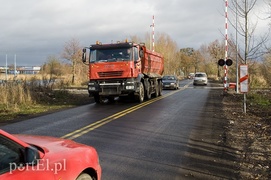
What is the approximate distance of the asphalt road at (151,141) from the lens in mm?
5738

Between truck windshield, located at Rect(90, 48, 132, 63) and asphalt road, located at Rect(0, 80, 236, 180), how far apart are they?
522 centimetres

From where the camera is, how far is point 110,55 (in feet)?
57.1

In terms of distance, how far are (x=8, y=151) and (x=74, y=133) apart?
19.6 feet

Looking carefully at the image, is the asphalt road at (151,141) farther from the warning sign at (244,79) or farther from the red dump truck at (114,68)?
the red dump truck at (114,68)

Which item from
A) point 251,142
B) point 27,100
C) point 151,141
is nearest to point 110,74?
point 27,100

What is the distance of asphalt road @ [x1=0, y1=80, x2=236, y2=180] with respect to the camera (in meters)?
5.74

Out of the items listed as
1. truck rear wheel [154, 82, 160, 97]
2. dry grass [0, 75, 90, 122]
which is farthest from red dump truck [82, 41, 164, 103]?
truck rear wheel [154, 82, 160, 97]

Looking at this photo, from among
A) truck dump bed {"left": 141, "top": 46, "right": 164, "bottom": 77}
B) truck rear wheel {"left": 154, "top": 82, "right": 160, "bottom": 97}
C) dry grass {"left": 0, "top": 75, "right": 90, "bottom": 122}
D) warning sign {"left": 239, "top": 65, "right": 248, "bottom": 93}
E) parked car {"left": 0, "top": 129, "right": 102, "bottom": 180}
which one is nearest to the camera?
parked car {"left": 0, "top": 129, "right": 102, "bottom": 180}

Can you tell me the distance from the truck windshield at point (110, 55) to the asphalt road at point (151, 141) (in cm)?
522

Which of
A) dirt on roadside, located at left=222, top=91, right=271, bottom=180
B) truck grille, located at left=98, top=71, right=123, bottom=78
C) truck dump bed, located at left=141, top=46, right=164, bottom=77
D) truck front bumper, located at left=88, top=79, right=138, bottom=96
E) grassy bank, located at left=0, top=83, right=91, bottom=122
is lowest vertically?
dirt on roadside, located at left=222, top=91, right=271, bottom=180

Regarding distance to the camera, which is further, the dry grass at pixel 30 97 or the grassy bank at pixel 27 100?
the dry grass at pixel 30 97

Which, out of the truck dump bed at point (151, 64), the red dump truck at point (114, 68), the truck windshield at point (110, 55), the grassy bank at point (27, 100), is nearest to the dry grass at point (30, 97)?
the grassy bank at point (27, 100)

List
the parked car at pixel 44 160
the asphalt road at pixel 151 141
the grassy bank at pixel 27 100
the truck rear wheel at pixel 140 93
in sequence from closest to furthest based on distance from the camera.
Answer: the parked car at pixel 44 160 → the asphalt road at pixel 151 141 → the grassy bank at pixel 27 100 → the truck rear wheel at pixel 140 93

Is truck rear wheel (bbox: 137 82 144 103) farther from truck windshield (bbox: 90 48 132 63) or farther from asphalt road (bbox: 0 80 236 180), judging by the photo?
asphalt road (bbox: 0 80 236 180)
